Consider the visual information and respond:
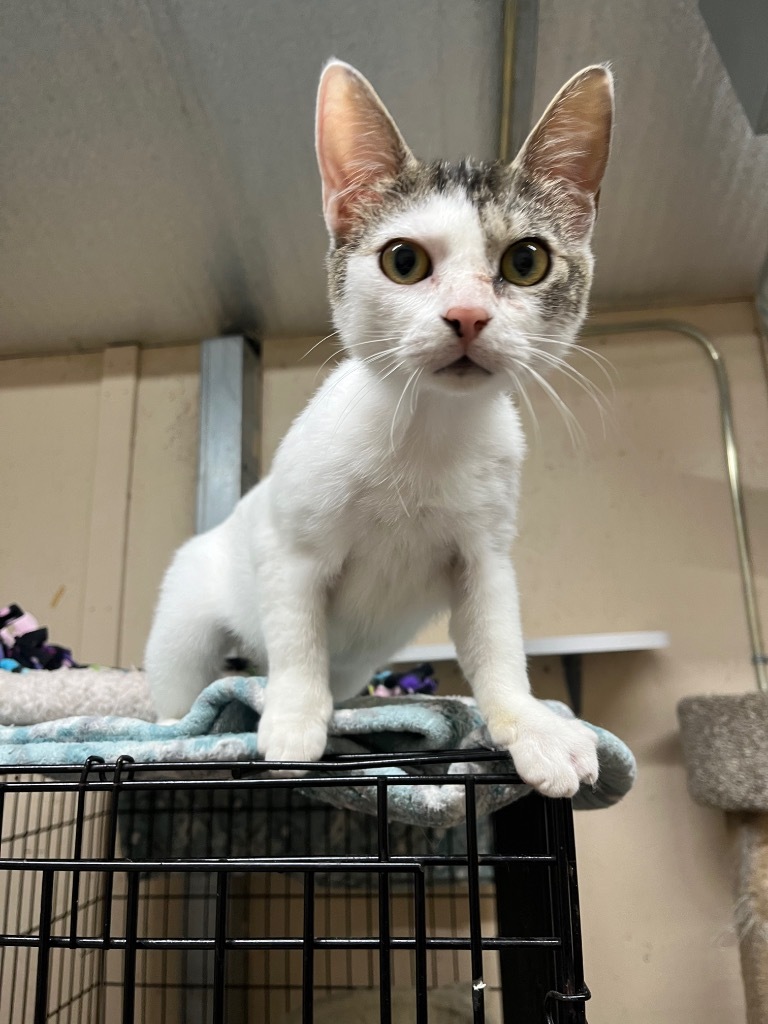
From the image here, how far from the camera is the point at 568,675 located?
165cm

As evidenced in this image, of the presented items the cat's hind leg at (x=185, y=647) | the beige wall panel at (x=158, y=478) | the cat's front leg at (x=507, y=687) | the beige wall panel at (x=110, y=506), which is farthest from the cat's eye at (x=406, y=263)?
the beige wall panel at (x=110, y=506)

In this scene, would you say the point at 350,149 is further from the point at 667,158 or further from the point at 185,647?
the point at 667,158

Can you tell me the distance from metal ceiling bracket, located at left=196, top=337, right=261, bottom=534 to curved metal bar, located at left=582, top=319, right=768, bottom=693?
0.92 m

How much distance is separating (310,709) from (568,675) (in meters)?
1.07

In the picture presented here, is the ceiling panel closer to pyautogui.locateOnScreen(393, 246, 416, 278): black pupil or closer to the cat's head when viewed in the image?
the cat's head

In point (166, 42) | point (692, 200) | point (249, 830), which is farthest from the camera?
point (692, 200)

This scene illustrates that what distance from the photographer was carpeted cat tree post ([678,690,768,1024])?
4.36ft

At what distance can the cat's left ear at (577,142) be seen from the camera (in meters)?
0.75

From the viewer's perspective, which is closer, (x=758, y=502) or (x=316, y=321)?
(x=758, y=502)

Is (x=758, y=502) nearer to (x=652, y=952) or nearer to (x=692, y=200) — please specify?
(x=692, y=200)

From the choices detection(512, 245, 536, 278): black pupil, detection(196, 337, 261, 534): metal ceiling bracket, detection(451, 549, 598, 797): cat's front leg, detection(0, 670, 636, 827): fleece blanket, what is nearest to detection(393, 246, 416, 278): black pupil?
detection(512, 245, 536, 278): black pupil

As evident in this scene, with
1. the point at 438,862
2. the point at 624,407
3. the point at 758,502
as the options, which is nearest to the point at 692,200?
the point at 624,407

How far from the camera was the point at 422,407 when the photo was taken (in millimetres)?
794

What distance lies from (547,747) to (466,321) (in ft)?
1.24
